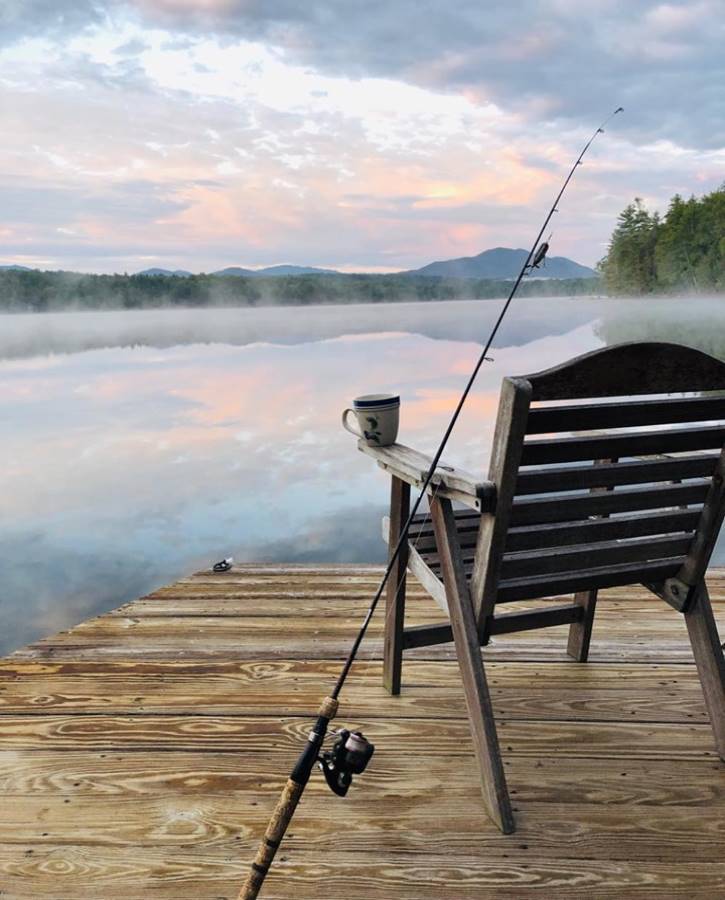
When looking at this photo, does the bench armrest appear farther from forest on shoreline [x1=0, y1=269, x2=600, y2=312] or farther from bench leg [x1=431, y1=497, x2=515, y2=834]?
forest on shoreline [x1=0, y1=269, x2=600, y2=312]

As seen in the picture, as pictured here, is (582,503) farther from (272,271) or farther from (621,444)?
(272,271)

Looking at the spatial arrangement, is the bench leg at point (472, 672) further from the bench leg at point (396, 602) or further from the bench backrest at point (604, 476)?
the bench leg at point (396, 602)

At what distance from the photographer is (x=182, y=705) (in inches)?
86.4

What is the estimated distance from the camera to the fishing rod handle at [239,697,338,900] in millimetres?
1149

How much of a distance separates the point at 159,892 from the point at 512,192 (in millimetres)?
3591

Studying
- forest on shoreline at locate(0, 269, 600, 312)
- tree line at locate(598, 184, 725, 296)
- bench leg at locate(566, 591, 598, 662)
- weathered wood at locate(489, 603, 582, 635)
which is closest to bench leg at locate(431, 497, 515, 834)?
weathered wood at locate(489, 603, 582, 635)

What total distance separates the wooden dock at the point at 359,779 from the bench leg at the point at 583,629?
41 mm

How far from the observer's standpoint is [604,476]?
1719 mm

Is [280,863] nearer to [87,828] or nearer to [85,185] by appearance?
[87,828]

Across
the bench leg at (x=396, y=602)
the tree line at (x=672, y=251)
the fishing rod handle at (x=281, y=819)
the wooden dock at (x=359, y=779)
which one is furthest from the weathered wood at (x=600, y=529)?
the tree line at (x=672, y=251)

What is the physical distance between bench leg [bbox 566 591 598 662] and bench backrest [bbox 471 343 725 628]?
42 cm

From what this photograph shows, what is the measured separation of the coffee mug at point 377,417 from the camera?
2100mm

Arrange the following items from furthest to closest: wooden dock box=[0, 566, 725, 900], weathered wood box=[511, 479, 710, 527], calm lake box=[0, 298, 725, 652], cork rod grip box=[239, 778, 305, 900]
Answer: calm lake box=[0, 298, 725, 652], weathered wood box=[511, 479, 710, 527], wooden dock box=[0, 566, 725, 900], cork rod grip box=[239, 778, 305, 900]

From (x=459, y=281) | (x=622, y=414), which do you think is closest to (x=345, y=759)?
(x=622, y=414)
